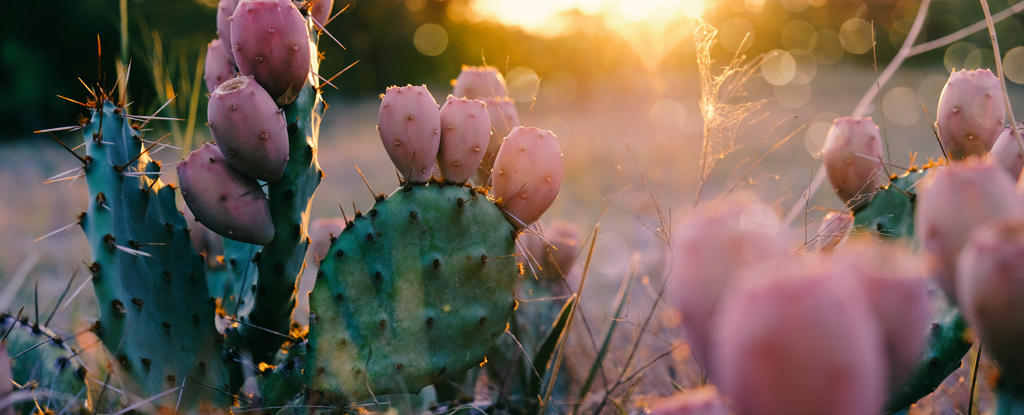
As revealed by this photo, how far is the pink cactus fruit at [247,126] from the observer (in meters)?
0.76

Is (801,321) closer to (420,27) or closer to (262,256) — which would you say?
(262,256)

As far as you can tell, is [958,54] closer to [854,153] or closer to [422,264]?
[854,153]

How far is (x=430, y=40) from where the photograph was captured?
10.5 metres

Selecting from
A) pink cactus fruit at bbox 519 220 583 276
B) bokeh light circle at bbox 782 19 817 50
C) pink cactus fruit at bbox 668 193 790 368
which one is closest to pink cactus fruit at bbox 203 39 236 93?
pink cactus fruit at bbox 519 220 583 276

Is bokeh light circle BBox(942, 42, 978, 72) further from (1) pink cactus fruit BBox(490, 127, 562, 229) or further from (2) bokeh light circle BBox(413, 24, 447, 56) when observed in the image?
(1) pink cactus fruit BBox(490, 127, 562, 229)

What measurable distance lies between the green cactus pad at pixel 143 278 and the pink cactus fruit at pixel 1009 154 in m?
1.13

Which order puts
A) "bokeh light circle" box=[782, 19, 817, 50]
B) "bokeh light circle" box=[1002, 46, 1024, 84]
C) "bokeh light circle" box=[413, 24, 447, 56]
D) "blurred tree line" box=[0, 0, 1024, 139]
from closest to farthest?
"bokeh light circle" box=[1002, 46, 1024, 84] < "blurred tree line" box=[0, 0, 1024, 139] < "bokeh light circle" box=[782, 19, 817, 50] < "bokeh light circle" box=[413, 24, 447, 56]

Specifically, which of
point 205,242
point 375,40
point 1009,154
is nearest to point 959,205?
point 1009,154

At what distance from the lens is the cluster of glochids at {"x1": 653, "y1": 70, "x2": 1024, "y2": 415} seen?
30cm

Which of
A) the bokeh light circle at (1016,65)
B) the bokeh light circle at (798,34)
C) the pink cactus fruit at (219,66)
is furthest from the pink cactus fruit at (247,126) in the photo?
the bokeh light circle at (798,34)

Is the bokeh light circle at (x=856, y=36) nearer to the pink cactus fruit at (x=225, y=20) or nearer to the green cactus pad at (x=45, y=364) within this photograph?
the pink cactus fruit at (x=225, y=20)

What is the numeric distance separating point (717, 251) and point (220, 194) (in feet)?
2.28

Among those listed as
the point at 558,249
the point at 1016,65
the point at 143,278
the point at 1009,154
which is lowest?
the point at 558,249

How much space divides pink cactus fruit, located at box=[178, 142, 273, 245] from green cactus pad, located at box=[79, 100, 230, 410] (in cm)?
9
